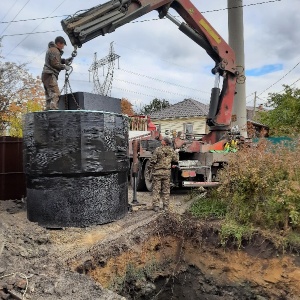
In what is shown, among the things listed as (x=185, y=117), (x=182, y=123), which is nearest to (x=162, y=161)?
(x=185, y=117)

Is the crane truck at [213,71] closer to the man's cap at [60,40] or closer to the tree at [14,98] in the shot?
the man's cap at [60,40]

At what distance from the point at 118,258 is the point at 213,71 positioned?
701 centimetres

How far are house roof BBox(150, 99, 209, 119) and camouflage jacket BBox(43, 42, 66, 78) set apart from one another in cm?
2663

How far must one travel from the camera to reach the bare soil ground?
4730 mm

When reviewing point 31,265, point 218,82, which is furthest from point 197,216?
point 218,82

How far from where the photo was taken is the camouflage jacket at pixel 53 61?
7699 mm

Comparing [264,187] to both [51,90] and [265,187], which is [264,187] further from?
[51,90]

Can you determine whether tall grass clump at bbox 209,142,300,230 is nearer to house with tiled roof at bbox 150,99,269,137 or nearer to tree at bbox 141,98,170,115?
house with tiled roof at bbox 150,99,269,137

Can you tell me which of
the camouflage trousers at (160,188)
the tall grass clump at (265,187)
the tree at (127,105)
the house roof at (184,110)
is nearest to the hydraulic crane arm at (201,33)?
the camouflage trousers at (160,188)

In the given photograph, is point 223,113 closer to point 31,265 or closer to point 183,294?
point 183,294

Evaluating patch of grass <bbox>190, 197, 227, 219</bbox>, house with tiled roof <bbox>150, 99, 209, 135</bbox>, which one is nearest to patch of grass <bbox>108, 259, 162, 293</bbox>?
patch of grass <bbox>190, 197, 227, 219</bbox>

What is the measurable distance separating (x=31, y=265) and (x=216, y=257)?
141 inches

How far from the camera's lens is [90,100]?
7.65 m

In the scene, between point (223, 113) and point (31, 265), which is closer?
point (31, 265)
